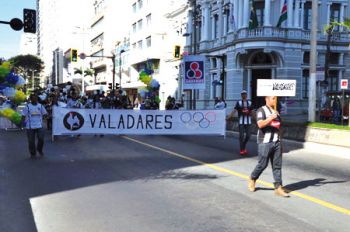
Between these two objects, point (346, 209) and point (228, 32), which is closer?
point (346, 209)

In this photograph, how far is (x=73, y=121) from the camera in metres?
16.2

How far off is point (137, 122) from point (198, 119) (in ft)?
7.23

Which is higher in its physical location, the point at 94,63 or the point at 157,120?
the point at 94,63

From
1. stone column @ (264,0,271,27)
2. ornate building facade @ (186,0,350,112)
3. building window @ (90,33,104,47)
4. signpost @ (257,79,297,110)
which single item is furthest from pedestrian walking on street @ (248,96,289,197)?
building window @ (90,33,104,47)

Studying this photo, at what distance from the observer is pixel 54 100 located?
2098 centimetres

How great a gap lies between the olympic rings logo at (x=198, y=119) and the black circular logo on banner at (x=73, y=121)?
3594 millimetres

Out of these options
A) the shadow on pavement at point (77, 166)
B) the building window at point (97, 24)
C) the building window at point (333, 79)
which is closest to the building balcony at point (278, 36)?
the building window at point (333, 79)

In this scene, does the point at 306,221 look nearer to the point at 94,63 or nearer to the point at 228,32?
the point at 228,32

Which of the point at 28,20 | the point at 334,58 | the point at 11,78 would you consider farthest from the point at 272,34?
the point at 11,78

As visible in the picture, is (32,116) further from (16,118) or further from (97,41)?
(97,41)

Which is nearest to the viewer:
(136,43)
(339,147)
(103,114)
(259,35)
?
(339,147)

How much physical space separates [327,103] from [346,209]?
2492cm

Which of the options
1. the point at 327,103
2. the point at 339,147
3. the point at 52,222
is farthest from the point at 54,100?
the point at 327,103

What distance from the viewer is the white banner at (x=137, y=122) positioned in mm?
16188
